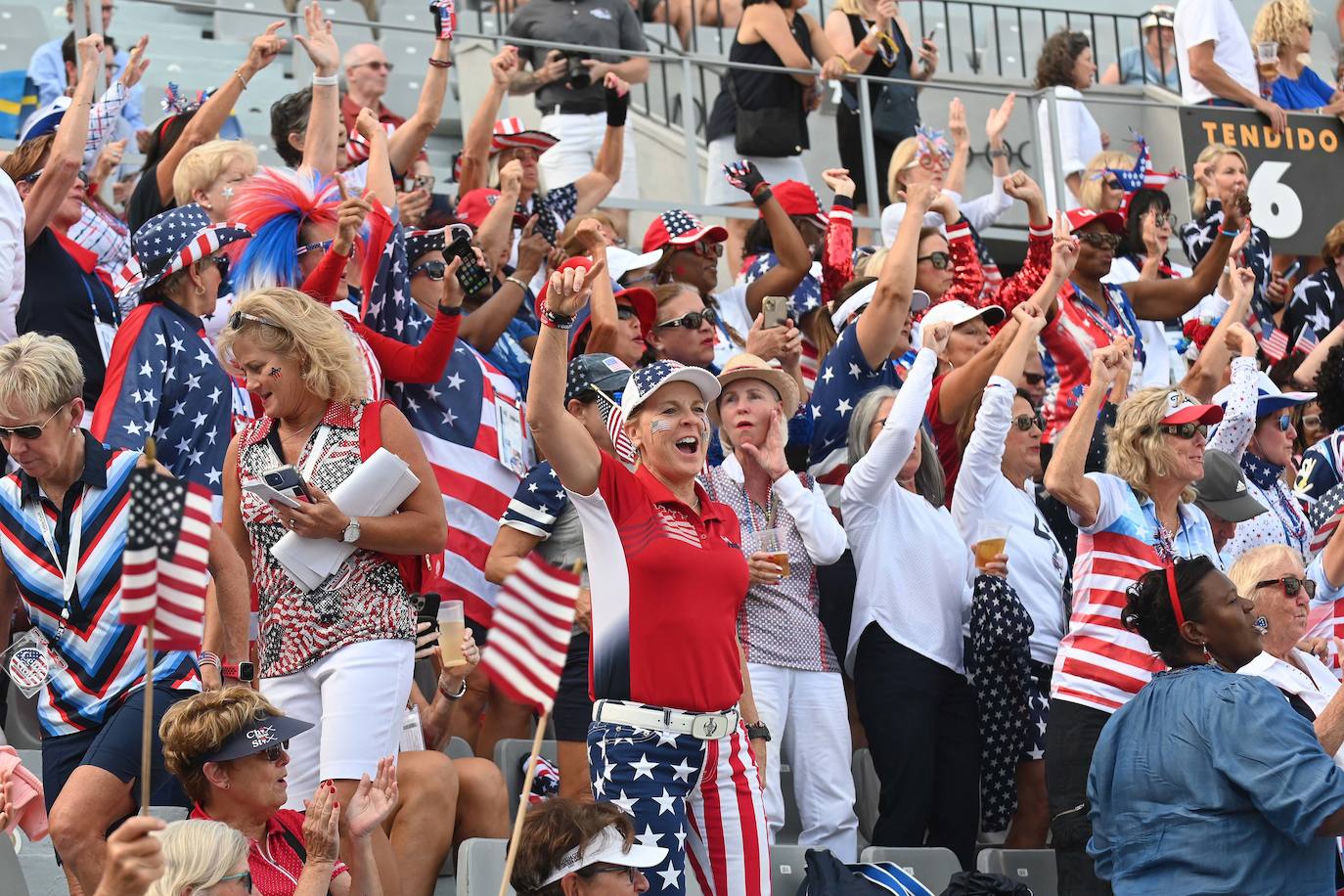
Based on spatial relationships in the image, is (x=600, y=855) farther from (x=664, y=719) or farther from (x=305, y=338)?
(x=305, y=338)

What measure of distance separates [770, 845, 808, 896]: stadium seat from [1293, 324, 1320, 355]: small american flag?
5.28m

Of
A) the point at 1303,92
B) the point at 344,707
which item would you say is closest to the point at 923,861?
the point at 344,707

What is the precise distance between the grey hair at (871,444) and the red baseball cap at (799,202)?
2347mm

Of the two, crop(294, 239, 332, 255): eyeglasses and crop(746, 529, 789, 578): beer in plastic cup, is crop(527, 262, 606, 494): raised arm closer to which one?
crop(746, 529, 789, 578): beer in plastic cup

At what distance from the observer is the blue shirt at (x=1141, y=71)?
1459cm

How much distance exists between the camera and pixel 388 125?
Answer: 31.4ft

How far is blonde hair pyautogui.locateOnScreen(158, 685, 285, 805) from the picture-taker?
15.0 ft

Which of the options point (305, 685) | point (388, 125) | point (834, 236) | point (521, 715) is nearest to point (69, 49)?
point (388, 125)

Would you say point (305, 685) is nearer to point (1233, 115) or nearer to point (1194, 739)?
point (1194, 739)

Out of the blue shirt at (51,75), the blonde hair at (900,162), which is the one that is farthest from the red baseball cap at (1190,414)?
the blue shirt at (51,75)

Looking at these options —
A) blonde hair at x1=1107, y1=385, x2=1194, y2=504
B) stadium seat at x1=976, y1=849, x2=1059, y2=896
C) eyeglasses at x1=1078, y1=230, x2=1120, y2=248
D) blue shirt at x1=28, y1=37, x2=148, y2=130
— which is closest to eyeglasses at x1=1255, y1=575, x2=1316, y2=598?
blonde hair at x1=1107, y1=385, x2=1194, y2=504

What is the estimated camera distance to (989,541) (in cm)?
666

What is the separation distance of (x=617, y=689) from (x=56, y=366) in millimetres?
1632

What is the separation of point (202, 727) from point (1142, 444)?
3359 mm
